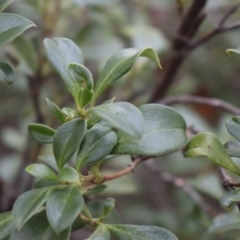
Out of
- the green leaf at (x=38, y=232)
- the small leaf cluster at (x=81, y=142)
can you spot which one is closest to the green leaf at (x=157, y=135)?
the small leaf cluster at (x=81, y=142)

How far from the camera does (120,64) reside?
52 cm

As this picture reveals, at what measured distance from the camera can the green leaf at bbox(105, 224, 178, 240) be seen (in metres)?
0.52

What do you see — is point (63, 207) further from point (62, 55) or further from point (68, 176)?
point (62, 55)

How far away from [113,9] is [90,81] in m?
0.86

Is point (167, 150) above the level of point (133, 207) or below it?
above

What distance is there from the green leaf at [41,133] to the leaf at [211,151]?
154 millimetres

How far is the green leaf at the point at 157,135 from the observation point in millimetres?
519

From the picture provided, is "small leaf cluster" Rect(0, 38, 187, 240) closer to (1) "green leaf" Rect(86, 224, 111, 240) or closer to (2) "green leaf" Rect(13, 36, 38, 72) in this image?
(1) "green leaf" Rect(86, 224, 111, 240)

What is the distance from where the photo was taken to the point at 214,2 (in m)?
1.29

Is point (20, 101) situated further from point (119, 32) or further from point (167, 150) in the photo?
point (167, 150)

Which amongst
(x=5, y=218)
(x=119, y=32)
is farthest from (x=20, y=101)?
(x=5, y=218)

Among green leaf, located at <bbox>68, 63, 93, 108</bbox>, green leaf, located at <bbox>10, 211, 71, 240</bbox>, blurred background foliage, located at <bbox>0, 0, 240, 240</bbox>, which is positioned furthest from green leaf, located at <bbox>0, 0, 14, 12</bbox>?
blurred background foliage, located at <bbox>0, 0, 240, 240</bbox>

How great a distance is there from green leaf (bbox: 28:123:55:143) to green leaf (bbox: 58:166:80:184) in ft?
0.15

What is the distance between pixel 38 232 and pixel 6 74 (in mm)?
172
